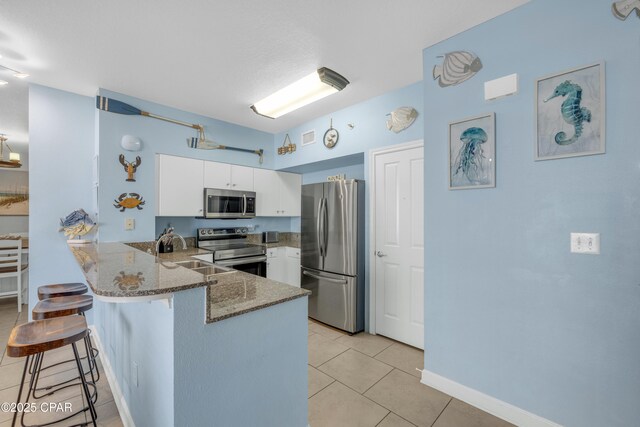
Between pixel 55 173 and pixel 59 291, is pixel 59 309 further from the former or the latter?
pixel 55 173

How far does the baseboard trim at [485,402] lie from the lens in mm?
1635

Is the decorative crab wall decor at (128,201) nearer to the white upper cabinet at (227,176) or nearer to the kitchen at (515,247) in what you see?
the kitchen at (515,247)

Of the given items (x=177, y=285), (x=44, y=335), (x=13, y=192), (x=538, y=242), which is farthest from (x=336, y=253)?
(x=13, y=192)

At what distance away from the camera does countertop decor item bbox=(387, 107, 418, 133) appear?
268 cm

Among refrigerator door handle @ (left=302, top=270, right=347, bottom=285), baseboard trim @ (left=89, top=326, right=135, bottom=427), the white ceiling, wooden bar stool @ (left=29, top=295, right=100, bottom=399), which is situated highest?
the white ceiling

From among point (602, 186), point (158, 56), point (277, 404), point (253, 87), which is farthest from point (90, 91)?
point (602, 186)

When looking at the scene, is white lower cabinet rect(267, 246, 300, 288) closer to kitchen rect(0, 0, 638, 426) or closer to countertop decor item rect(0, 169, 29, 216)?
kitchen rect(0, 0, 638, 426)

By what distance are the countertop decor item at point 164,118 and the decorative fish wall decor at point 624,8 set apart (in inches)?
143

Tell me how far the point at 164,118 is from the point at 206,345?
2.93 meters

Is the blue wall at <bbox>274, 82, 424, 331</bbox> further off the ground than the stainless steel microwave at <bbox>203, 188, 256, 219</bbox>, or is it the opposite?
the blue wall at <bbox>274, 82, 424, 331</bbox>

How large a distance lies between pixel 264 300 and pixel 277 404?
55cm

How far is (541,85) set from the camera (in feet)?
5.28

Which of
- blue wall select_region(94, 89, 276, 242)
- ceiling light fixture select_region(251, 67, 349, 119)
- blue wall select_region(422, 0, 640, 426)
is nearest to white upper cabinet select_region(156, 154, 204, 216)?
blue wall select_region(94, 89, 276, 242)

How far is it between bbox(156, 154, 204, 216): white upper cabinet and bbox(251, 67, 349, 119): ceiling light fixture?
1.08m
